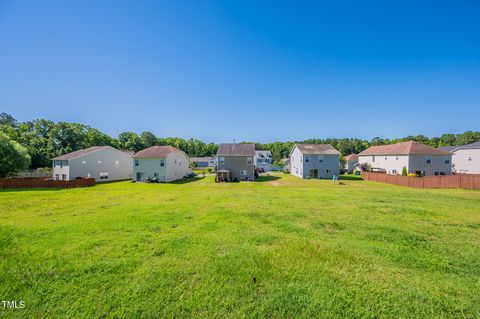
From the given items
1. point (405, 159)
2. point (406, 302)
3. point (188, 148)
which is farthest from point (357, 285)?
point (188, 148)

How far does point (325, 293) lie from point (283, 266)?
1.20 metres

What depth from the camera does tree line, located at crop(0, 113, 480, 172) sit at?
139ft

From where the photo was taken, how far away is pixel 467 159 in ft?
116

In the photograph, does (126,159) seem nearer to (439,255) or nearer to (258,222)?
(258,222)

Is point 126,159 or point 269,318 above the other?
point 126,159

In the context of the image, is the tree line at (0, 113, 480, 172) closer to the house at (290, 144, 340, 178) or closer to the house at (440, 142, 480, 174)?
the house at (290, 144, 340, 178)

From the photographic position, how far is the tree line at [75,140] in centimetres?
4222

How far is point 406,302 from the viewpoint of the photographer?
12.4 feet

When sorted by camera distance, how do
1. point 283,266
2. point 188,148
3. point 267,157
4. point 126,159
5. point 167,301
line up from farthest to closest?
point 188,148 → point 267,157 → point 126,159 → point 283,266 → point 167,301

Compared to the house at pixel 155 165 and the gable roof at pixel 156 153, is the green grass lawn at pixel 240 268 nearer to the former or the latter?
the house at pixel 155 165

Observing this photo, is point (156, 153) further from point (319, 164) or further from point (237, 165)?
point (319, 164)

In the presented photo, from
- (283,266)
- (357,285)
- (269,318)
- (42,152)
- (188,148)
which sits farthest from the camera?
(188,148)

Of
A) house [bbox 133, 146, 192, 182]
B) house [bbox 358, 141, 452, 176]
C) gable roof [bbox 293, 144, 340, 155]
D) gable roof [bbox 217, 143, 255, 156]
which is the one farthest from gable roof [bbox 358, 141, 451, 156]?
house [bbox 133, 146, 192, 182]

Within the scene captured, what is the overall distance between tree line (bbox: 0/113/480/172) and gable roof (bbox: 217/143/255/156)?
28.8m
